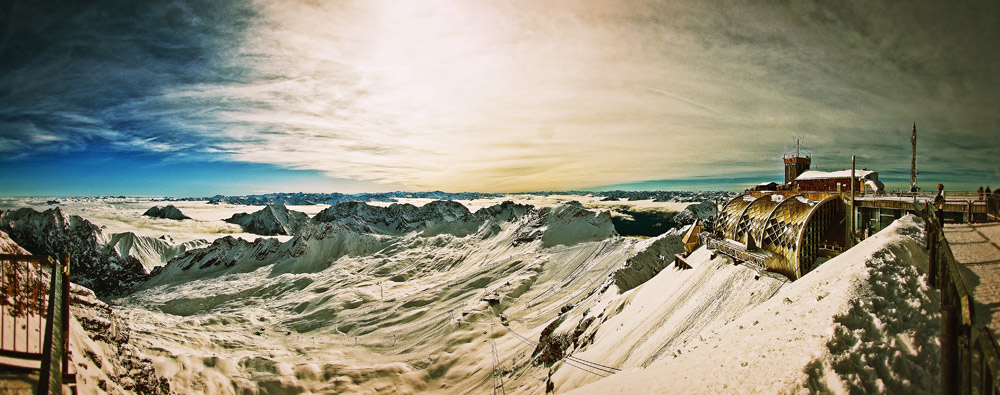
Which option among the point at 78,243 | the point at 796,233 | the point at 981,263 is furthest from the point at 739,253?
the point at 78,243

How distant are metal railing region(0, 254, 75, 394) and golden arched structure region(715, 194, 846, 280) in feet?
95.8

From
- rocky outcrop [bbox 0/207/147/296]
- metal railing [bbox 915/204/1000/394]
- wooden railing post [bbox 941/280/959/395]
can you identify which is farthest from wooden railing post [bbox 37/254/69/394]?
rocky outcrop [bbox 0/207/147/296]

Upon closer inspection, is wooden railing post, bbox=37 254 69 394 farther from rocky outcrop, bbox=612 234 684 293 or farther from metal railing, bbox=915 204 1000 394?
rocky outcrop, bbox=612 234 684 293

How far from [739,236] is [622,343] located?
13.7 metres

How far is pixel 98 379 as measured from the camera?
8.79m

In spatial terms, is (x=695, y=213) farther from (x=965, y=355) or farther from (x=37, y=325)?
(x=37, y=325)

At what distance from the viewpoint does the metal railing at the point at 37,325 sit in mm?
6094

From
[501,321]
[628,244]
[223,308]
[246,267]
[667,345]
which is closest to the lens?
[667,345]

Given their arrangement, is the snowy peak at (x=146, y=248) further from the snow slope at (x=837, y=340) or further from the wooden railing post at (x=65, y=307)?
the snow slope at (x=837, y=340)

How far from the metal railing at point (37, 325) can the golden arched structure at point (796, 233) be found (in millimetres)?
29202

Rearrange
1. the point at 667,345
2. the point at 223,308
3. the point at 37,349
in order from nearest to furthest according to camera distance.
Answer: the point at 37,349 < the point at 667,345 < the point at 223,308

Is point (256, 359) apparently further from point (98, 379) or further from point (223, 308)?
point (223, 308)

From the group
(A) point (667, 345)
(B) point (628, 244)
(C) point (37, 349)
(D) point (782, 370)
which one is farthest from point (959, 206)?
(B) point (628, 244)

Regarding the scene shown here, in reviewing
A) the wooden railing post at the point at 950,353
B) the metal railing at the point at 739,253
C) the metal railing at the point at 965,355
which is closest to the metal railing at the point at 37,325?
the metal railing at the point at 965,355
